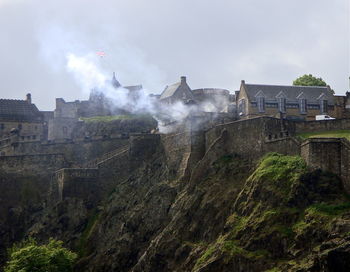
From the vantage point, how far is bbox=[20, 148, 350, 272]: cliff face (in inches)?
2921

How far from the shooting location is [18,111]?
124m

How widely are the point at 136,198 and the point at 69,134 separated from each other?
23825 millimetres

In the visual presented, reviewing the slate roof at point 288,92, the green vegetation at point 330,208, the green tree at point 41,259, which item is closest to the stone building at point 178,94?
the slate roof at point 288,92

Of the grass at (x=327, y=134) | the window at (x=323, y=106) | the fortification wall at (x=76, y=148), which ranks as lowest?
the fortification wall at (x=76, y=148)

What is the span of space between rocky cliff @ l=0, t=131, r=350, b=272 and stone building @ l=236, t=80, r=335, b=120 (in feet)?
39.0

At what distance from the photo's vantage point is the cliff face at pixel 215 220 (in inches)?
2921

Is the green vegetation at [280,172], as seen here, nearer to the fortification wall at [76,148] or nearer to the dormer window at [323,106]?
the dormer window at [323,106]

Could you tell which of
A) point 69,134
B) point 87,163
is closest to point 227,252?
point 87,163

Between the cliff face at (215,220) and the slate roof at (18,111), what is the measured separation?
91.4 feet

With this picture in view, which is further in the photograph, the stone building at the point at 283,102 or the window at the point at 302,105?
the window at the point at 302,105

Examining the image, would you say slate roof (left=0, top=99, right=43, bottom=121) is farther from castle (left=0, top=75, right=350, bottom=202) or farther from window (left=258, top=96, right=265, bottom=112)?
window (left=258, top=96, right=265, bottom=112)

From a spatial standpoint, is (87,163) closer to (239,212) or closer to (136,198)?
(136,198)

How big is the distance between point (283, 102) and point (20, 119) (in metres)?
38.2

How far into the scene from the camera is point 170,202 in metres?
88.9
